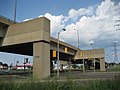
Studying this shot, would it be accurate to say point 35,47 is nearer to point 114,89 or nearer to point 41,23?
point 41,23

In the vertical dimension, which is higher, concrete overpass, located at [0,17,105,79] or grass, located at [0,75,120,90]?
concrete overpass, located at [0,17,105,79]

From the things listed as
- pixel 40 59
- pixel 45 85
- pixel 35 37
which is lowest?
pixel 45 85

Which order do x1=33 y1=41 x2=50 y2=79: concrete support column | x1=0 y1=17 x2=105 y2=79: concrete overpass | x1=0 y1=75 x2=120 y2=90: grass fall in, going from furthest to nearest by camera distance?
x1=0 y1=17 x2=105 y2=79: concrete overpass → x1=33 y1=41 x2=50 y2=79: concrete support column → x1=0 y1=75 x2=120 y2=90: grass

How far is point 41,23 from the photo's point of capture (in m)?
39.5

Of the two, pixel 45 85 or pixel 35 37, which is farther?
pixel 35 37

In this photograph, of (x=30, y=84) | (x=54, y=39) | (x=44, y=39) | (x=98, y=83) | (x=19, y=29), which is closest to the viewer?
(x=30, y=84)

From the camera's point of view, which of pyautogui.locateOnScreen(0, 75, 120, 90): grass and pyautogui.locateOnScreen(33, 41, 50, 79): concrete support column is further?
pyautogui.locateOnScreen(33, 41, 50, 79): concrete support column

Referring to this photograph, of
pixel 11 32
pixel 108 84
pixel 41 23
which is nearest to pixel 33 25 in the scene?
pixel 41 23

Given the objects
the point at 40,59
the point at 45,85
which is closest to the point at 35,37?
the point at 40,59

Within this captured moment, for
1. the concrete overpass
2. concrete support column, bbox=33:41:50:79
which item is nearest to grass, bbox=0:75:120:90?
the concrete overpass

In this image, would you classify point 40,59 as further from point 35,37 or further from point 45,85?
point 45,85

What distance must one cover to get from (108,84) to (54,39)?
44343mm

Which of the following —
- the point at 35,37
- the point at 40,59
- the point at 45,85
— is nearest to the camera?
the point at 45,85

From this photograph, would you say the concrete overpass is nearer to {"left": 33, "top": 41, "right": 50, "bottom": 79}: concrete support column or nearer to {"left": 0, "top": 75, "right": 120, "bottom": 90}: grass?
{"left": 33, "top": 41, "right": 50, "bottom": 79}: concrete support column
